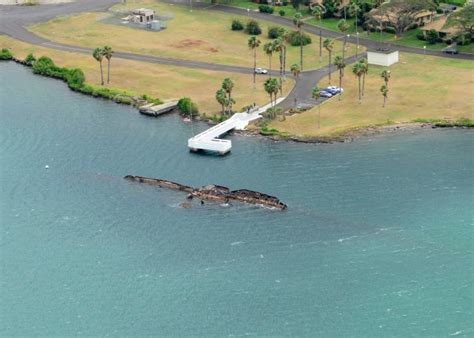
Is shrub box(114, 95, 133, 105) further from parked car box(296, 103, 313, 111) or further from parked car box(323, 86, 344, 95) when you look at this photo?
parked car box(323, 86, 344, 95)

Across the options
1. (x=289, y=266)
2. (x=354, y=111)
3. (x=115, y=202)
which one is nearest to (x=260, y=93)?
(x=354, y=111)

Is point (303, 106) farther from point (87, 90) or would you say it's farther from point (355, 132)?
point (87, 90)

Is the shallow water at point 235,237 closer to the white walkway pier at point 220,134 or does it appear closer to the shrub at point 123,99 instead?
the white walkway pier at point 220,134

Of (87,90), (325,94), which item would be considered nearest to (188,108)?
(87,90)

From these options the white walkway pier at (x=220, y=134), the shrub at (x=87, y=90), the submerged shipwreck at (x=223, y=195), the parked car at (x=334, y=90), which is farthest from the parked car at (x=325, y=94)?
the submerged shipwreck at (x=223, y=195)

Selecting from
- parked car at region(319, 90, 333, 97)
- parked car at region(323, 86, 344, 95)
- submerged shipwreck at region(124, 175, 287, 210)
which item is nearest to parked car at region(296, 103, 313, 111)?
parked car at region(319, 90, 333, 97)

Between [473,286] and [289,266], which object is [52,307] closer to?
[289,266]
